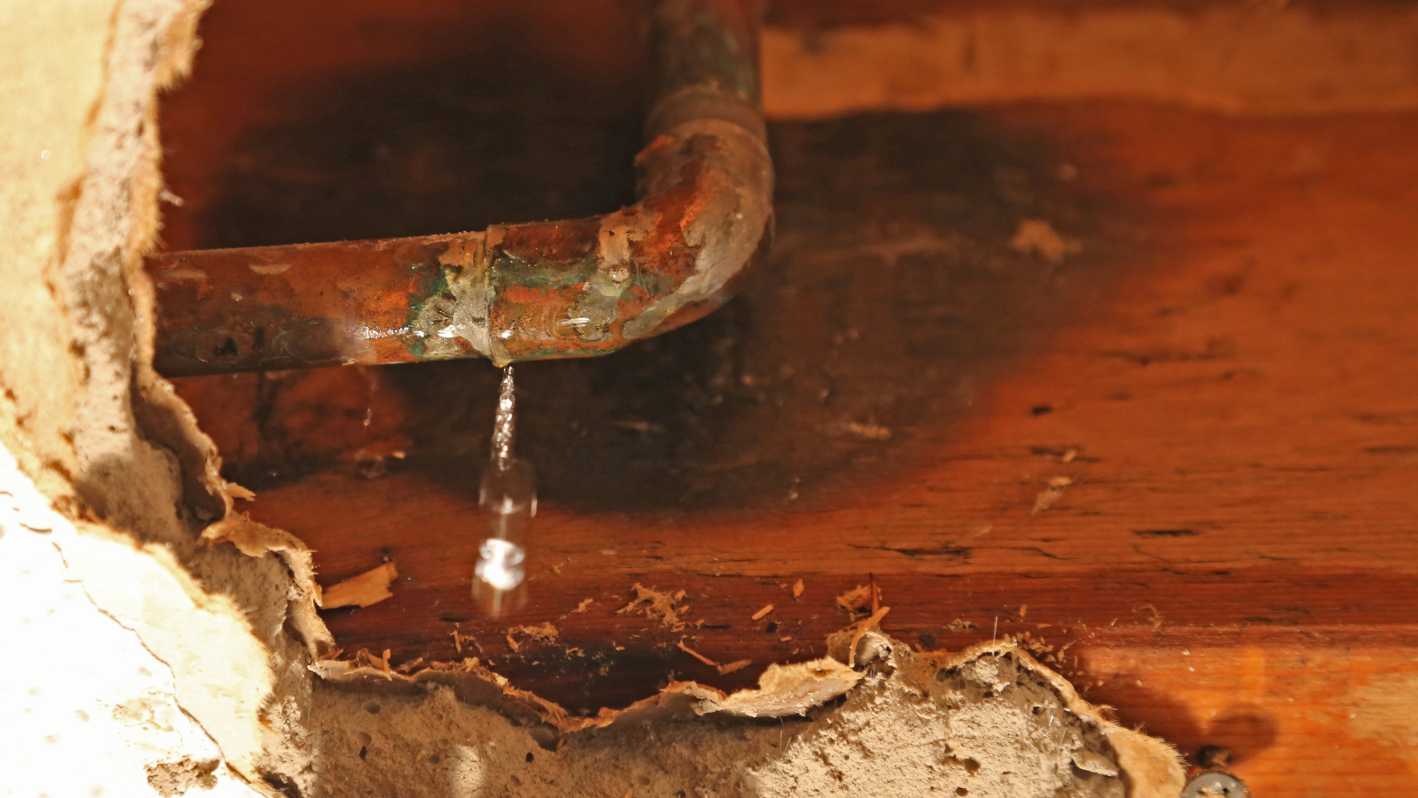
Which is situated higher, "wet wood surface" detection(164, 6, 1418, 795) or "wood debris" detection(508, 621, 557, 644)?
"wet wood surface" detection(164, 6, 1418, 795)

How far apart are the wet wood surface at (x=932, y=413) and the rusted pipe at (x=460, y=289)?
193 mm

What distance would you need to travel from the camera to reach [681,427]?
3.57ft

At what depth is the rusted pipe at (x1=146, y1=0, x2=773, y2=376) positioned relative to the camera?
888mm

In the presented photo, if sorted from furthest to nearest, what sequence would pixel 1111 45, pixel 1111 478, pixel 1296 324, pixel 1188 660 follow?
1. pixel 1111 45
2. pixel 1296 324
3. pixel 1111 478
4. pixel 1188 660

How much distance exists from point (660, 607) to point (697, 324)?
42 cm

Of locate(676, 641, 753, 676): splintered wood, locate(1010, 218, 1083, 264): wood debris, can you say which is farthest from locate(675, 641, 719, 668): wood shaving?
locate(1010, 218, 1083, 264): wood debris

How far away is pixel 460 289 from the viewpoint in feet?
2.89

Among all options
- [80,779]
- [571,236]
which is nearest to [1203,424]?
[571,236]

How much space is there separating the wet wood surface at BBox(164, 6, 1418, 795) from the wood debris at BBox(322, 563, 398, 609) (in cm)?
1

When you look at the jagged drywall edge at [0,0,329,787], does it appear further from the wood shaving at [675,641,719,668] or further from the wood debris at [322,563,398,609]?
the wood shaving at [675,641,719,668]

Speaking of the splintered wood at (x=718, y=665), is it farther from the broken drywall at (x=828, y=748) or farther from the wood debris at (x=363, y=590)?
the wood debris at (x=363, y=590)

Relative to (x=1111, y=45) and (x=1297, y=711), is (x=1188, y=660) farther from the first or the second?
(x=1111, y=45)

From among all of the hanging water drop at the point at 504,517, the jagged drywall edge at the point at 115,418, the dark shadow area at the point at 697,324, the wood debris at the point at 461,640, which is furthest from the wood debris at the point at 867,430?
the jagged drywall edge at the point at 115,418

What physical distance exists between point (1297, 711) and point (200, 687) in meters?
1.28
